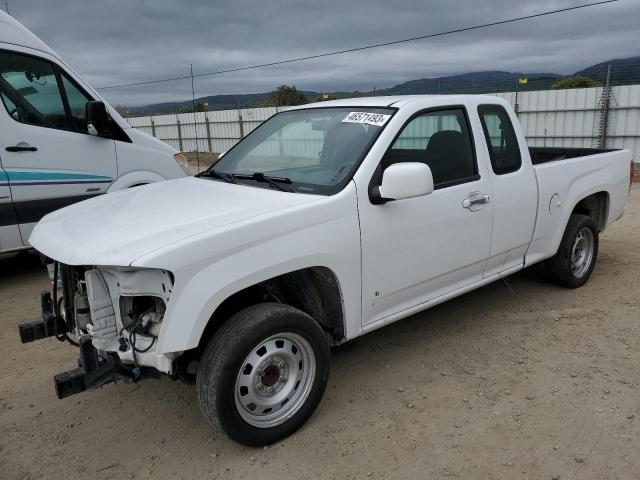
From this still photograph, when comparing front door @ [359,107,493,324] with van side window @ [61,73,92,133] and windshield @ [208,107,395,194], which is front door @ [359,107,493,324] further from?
van side window @ [61,73,92,133]

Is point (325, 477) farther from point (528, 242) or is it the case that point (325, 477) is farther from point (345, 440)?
point (528, 242)

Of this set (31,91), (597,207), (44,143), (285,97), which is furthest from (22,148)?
(285,97)

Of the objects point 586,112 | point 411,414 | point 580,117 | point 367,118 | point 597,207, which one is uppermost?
point 367,118

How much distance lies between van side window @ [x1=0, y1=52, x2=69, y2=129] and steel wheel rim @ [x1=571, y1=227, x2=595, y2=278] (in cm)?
540

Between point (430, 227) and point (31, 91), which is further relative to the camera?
point (31, 91)

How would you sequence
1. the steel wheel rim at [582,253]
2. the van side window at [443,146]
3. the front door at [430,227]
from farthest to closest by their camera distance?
1. the steel wheel rim at [582,253]
2. the van side window at [443,146]
3. the front door at [430,227]

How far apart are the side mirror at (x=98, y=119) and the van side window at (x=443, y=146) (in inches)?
148

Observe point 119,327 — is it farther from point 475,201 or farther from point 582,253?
point 582,253

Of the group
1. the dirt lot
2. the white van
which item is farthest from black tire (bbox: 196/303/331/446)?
the white van

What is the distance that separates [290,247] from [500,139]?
221 centimetres

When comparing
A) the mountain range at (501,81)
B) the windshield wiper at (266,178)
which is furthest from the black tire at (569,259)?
the mountain range at (501,81)

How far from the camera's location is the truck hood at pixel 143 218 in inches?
97.8

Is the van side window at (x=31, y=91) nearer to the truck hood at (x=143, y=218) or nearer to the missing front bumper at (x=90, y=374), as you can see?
the truck hood at (x=143, y=218)

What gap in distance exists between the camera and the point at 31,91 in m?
5.54
